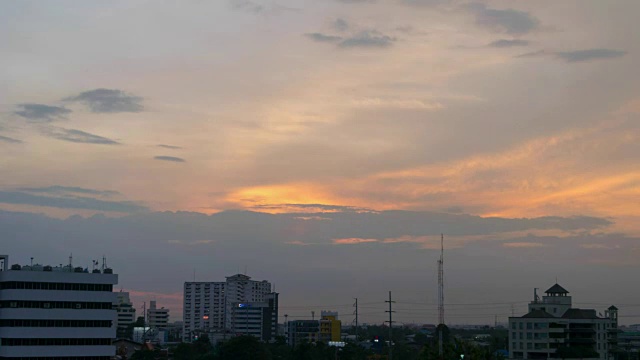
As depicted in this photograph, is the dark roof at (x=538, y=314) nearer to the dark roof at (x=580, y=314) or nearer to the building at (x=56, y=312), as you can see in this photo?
the dark roof at (x=580, y=314)

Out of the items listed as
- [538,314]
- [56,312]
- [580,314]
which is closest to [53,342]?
[56,312]

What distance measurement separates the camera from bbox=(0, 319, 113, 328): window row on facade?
127375 mm

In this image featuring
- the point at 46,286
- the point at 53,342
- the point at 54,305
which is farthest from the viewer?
the point at 54,305

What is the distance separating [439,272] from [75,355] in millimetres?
74251

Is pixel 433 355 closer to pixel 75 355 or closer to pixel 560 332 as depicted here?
pixel 75 355

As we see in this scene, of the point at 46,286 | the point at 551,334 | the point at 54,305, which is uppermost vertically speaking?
the point at 46,286

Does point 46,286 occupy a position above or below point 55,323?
above

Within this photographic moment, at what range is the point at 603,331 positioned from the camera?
194625 mm

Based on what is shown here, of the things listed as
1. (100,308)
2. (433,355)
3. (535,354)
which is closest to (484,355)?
(433,355)

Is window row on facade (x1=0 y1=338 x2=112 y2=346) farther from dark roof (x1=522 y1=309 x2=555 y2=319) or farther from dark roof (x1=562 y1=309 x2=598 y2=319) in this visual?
dark roof (x1=562 y1=309 x2=598 y2=319)

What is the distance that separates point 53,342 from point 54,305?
5.74m

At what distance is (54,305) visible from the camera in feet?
428

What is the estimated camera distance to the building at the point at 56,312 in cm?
12750

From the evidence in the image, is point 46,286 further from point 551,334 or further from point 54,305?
point 551,334
